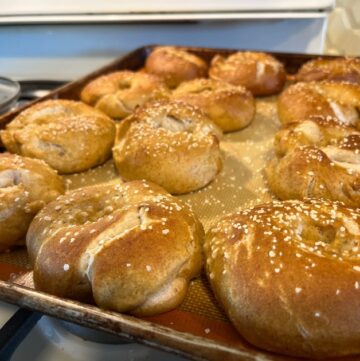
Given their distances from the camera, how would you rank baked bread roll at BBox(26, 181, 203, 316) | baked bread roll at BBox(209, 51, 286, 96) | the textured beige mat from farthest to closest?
baked bread roll at BBox(209, 51, 286, 96), the textured beige mat, baked bread roll at BBox(26, 181, 203, 316)

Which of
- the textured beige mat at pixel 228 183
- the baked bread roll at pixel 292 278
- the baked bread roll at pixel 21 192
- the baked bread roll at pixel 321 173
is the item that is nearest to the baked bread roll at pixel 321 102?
the textured beige mat at pixel 228 183

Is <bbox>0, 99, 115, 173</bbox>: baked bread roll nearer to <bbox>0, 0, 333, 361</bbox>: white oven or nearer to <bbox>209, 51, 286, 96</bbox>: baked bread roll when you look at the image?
<bbox>209, 51, 286, 96</bbox>: baked bread roll

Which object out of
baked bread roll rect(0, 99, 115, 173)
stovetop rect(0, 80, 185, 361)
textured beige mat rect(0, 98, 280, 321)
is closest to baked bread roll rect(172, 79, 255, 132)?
textured beige mat rect(0, 98, 280, 321)

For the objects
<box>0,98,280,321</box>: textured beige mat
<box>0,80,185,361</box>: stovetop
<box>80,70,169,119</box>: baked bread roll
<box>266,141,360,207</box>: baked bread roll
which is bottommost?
<box>0,80,185,361</box>: stovetop

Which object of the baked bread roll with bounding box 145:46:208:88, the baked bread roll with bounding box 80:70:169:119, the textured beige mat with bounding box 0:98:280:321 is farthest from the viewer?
the baked bread roll with bounding box 145:46:208:88

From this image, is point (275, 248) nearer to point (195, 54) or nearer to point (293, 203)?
point (293, 203)

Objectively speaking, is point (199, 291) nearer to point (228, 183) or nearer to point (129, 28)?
point (228, 183)

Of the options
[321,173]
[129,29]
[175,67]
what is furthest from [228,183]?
[129,29]
